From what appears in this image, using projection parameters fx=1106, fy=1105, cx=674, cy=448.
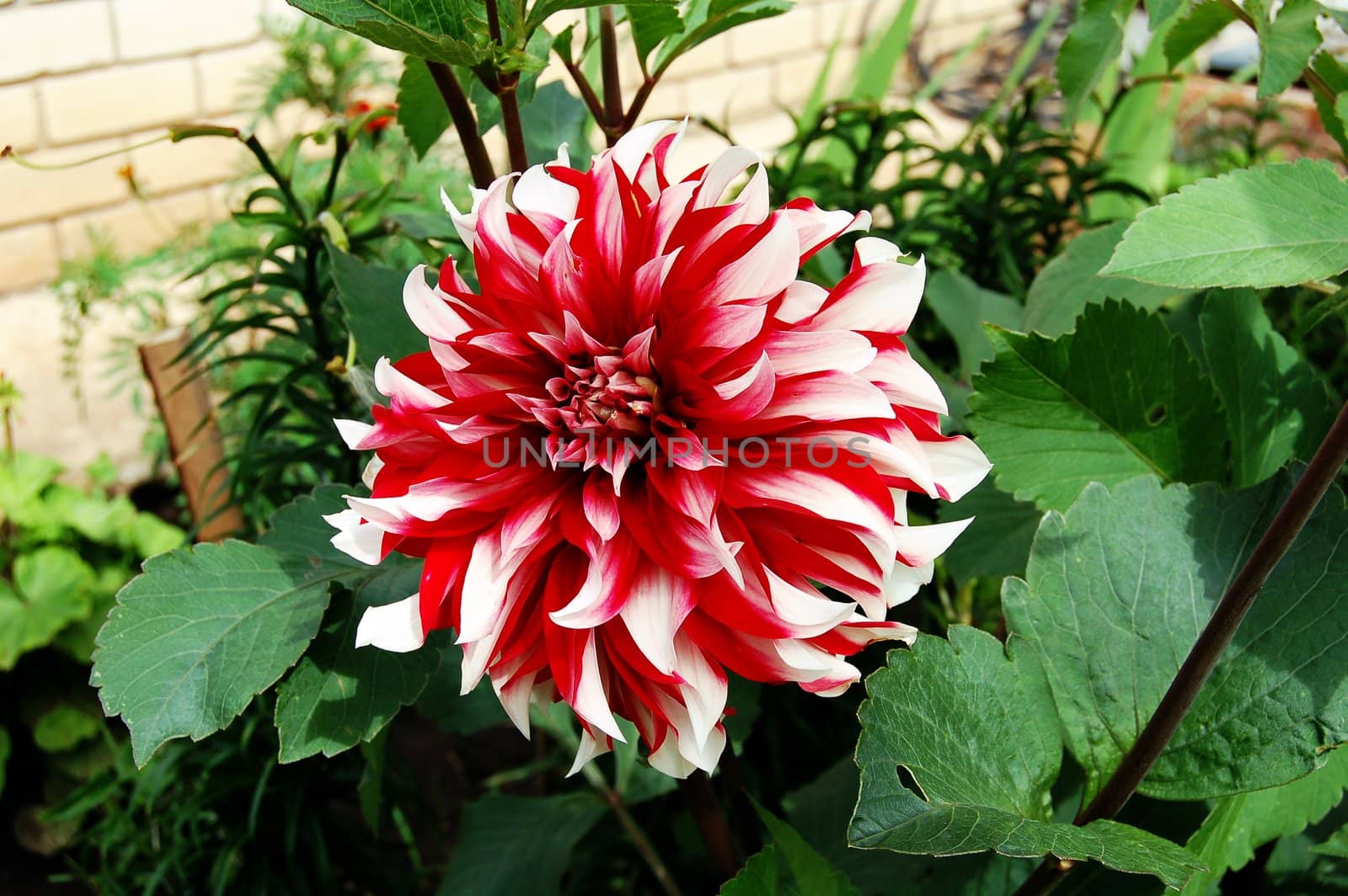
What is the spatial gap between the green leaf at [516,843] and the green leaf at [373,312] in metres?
0.29

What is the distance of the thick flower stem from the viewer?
357 millimetres

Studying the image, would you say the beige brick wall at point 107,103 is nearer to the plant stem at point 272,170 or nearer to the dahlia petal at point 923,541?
the plant stem at point 272,170

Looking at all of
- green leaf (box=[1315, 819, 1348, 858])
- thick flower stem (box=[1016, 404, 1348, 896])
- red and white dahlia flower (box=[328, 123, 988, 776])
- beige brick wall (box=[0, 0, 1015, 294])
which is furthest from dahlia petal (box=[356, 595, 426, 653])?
beige brick wall (box=[0, 0, 1015, 294])

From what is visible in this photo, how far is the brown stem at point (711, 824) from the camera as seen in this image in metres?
0.51

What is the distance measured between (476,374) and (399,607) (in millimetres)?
85

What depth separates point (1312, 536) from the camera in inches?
17.1

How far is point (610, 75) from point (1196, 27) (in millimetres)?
307

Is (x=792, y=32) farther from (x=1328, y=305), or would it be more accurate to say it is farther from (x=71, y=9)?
(x=1328, y=305)

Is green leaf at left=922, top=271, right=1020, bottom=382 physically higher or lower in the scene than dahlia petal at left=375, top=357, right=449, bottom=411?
lower

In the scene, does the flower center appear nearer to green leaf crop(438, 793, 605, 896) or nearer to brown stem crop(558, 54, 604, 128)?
brown stem crop(558, 54, 604, 128)

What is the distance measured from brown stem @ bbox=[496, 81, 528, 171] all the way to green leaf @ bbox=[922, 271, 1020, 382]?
304 millimetres

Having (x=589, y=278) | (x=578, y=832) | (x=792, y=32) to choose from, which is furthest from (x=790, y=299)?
(x=792, y=32)

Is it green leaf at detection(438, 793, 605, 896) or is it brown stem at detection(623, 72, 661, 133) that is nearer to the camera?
brown stem at detection(623, 72, 661, 133)

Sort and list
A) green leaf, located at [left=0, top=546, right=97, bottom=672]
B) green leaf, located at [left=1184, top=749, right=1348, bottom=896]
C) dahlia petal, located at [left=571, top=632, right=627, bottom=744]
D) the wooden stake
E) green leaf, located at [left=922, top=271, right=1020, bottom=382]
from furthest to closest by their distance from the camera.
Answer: green leaf, located at [left=0, top=546, right=97, bottom=672] < the wooden stake < green leaf, located at [left=922, top=271, right=1020, bottom=382] < green leaf, located at [left=1184, top=749, right=1348, bottom=896] < dahlia petal, located at [left=571, top=632, right=627, bottom=744]
